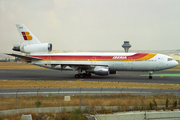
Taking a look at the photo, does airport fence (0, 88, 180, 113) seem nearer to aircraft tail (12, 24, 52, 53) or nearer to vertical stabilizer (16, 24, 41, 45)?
aircraft tail (12, 24, 52, 53)

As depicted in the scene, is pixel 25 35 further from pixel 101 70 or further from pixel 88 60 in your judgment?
pixel 101 70

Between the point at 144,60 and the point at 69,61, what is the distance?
1419 centimetres

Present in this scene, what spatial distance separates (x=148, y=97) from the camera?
22.8 metres

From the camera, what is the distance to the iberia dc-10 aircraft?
40125mm

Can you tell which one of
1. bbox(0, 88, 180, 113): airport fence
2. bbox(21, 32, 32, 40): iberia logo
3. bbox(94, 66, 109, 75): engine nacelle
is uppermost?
bbox(21, 32, 32, 40): iberia logo

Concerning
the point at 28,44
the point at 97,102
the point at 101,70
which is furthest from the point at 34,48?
the point at 97,102

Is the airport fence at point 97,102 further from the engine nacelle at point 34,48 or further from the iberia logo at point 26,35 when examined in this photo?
the iberia logo at point 26,35

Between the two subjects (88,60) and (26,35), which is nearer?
(88,60)

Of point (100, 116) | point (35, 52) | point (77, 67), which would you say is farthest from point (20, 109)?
point (35, 52)

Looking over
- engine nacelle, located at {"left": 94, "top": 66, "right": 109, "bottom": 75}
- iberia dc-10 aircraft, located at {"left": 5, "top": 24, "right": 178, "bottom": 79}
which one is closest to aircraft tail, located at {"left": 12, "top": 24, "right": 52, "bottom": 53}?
iberia dc-10 aircraft, located at {"left": 5, "top": 24, "right": 178, "bottom": 79}

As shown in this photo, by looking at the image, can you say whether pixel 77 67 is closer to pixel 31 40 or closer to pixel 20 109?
pixel 31 40

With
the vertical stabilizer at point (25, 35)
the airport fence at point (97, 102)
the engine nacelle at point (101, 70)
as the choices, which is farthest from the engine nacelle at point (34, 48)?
the airport fence at point (97, 102)

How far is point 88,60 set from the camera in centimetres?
4231

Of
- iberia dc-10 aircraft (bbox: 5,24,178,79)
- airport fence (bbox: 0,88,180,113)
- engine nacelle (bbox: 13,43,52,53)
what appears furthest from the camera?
engine nacelle (bbox: 13,43,52,53)
